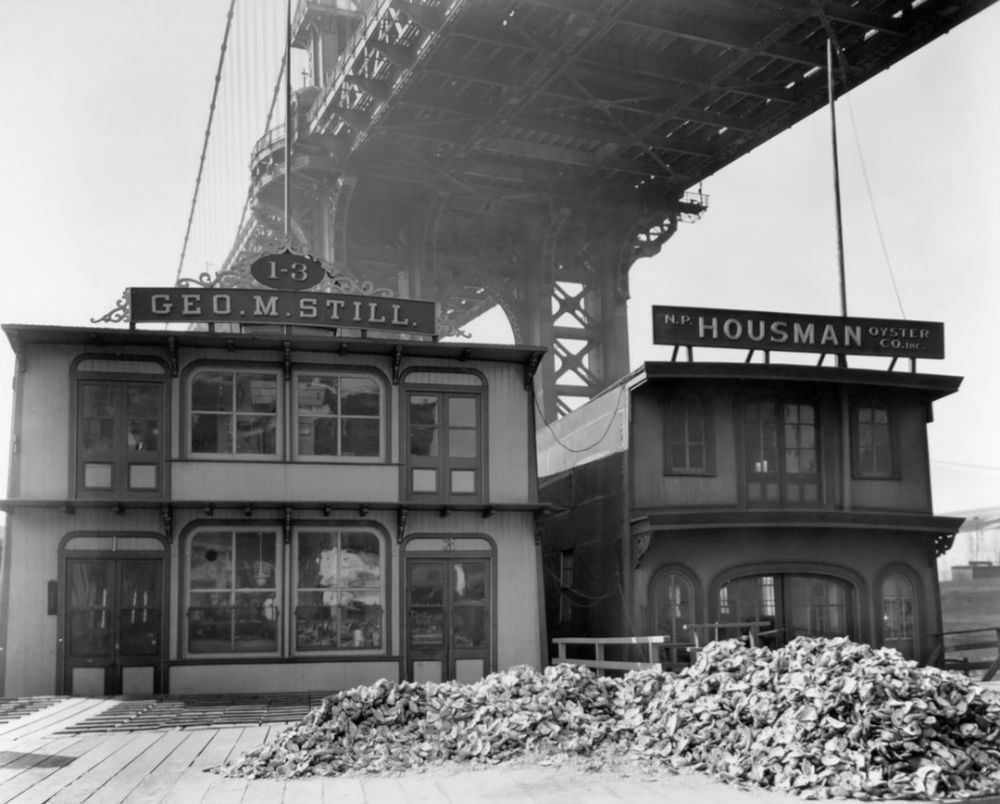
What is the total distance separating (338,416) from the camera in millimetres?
24969

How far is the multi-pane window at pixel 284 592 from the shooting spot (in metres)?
23.8

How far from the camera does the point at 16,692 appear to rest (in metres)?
22.9

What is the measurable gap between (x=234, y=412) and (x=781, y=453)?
12.1 metres

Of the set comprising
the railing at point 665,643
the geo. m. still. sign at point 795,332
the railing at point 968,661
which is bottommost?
the railing at point 968,661

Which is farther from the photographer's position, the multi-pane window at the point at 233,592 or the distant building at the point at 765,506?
the distant building at the point at 765,506

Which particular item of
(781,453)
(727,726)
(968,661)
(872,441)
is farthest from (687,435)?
(727,726)

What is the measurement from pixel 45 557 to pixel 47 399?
3.11 meters

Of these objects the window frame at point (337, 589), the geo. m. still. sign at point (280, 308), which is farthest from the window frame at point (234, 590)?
the geo. m. still. sign at point (280, 308)

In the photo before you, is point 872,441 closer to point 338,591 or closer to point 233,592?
point 338,591

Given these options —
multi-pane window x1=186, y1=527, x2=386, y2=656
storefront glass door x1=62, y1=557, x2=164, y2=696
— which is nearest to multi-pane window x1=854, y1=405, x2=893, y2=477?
multi-pane window x1=186, y1=527, x2=386, y2=656

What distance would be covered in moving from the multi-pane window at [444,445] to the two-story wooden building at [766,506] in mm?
3436

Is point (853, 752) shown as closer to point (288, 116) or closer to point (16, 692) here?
point (16, 692)

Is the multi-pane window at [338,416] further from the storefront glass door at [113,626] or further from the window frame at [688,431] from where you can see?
the window frame at [688,431]

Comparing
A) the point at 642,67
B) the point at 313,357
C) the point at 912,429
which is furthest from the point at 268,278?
the point at 642,67
